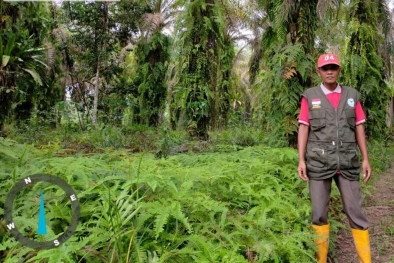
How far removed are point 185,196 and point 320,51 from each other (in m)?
5.27

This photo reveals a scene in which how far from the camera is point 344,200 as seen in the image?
318cm

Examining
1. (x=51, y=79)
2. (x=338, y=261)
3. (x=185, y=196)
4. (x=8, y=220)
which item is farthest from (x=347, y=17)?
(x=51, y=79)

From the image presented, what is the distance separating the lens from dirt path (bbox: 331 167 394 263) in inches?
146

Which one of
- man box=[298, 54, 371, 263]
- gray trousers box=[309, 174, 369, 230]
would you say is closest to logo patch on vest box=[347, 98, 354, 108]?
man box=[298, 54, 371, 263]

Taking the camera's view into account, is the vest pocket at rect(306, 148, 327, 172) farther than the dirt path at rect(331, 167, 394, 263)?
No

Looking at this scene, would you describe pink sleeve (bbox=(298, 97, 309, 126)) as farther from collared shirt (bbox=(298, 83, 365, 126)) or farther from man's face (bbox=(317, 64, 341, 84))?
man's face (bbox=(317, 64, 341, 84))

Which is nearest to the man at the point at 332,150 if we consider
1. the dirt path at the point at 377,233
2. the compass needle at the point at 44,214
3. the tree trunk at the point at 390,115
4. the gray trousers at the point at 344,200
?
the gray trousers at the point at 344,200

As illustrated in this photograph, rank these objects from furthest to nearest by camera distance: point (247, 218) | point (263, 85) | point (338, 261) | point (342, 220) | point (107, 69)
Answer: point (107, 69) < point (263, 85) < point (342, 220) < point (338, 261) < point (247, 218)

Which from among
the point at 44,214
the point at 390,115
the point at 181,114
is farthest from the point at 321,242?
the point at 390,115

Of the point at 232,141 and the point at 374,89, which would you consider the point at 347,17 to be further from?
the point at 232,141

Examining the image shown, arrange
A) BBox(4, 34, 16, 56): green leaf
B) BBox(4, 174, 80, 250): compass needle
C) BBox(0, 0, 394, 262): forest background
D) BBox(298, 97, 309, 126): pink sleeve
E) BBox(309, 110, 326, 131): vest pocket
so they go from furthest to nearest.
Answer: BBox(4, 34, 16, 56): green leaf → BBox(298, 97, 309, 126): pink sleeve → BBox(309, 110, 326, 131): vest pocket → BBox(0, 0, 394, 262): forest background → BBox(4, 174, 80, 250): compass needle

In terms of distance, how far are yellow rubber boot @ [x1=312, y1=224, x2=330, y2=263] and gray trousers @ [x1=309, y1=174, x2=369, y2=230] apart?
1.8 inches

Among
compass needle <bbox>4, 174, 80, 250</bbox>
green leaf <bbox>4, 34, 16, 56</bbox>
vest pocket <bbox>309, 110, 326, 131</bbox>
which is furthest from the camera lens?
green leaf <bbox>4, 34, 16, 56</bbox>

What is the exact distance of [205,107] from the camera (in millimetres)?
9188
